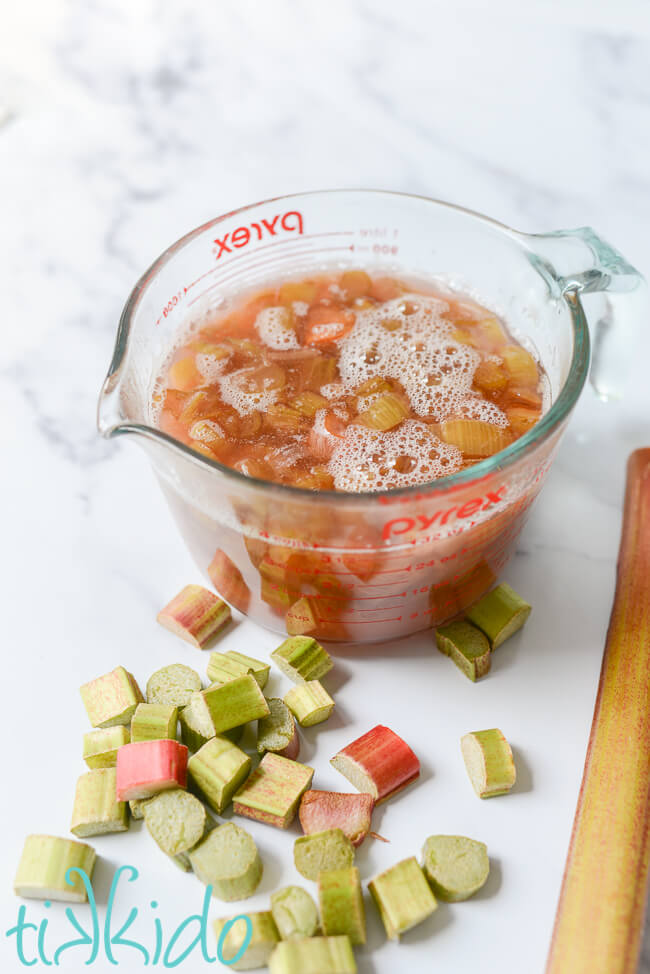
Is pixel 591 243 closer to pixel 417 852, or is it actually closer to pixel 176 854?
pixel 417 852

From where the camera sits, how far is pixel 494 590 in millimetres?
1468

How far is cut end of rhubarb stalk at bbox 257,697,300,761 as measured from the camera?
1.32 m

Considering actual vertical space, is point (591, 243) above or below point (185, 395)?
above

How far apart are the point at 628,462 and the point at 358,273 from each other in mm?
532

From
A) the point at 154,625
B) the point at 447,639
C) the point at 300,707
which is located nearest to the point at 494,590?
the point at 447,639

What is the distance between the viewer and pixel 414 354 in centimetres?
155

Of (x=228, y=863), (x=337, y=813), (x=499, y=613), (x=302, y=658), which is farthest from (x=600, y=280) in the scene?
(x=228, y=863)

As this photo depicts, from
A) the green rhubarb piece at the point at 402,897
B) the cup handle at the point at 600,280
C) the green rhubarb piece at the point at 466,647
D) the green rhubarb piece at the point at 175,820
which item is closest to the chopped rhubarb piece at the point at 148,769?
the green rhubarb piece at the point at 175,820

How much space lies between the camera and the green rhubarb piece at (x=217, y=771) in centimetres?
126

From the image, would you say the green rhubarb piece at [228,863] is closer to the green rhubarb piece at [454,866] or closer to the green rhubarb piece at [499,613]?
the green rhubarb piece at [454,866]

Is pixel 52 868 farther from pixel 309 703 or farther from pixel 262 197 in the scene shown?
pixel 262 197

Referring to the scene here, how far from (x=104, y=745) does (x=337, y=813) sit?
0.31m

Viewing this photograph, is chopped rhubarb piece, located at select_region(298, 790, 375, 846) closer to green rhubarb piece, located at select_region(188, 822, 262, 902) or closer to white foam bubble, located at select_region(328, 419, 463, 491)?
green rhubarb piece, located at select_region(188, 822, 262, 902)

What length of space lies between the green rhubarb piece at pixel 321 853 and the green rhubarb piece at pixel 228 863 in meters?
0.05
